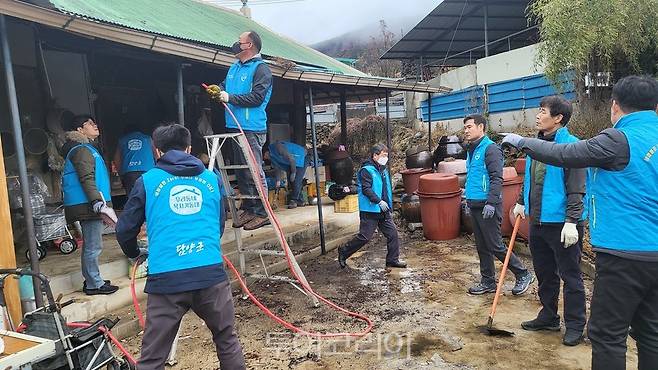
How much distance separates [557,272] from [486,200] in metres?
1.05

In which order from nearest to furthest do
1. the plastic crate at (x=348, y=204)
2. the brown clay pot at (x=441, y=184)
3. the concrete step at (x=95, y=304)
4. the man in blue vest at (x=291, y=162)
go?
1. the concrete step at (x=95, y=304)
2. the brown clay pot at (x=441, y=184)
3. the plastic crate at (x=348, y=204)
4. the man in blue vest at (x=291, y=162)

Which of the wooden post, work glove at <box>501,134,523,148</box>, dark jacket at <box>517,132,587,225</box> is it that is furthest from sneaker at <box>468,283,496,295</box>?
the wooden post

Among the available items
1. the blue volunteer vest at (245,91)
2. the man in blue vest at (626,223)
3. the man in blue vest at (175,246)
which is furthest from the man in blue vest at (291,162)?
the man in blue vest at (626,223)

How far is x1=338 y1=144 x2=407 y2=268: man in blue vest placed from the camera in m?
5.70

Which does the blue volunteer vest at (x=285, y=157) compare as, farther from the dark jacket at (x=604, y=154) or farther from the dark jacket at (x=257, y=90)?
the dark jacket at (x=604, y=154)

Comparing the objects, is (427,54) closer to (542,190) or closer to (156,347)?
(542,190)

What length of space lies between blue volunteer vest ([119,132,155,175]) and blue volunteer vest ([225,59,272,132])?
92.2 inches

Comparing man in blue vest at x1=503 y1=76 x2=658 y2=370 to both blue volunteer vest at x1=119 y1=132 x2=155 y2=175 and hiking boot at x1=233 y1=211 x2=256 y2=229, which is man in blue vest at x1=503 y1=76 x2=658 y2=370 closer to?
hiking boot at x1=233 y1=211 x2=256 y2=229

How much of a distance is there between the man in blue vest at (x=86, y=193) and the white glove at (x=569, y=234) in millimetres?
3908

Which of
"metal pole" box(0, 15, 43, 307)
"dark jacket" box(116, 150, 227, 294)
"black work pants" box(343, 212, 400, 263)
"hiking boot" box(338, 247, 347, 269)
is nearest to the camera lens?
"dark jacket" box(116, 150, 227, 294)

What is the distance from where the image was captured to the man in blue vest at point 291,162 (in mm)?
9016

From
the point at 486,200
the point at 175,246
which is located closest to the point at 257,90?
the point at 175,246

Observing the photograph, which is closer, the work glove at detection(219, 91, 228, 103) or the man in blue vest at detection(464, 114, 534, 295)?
the work glove at detection(219, 91, 228, 103)

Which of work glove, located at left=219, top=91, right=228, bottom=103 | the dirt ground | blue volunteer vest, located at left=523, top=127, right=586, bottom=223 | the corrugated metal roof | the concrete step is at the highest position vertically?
the corrugated metal roof
